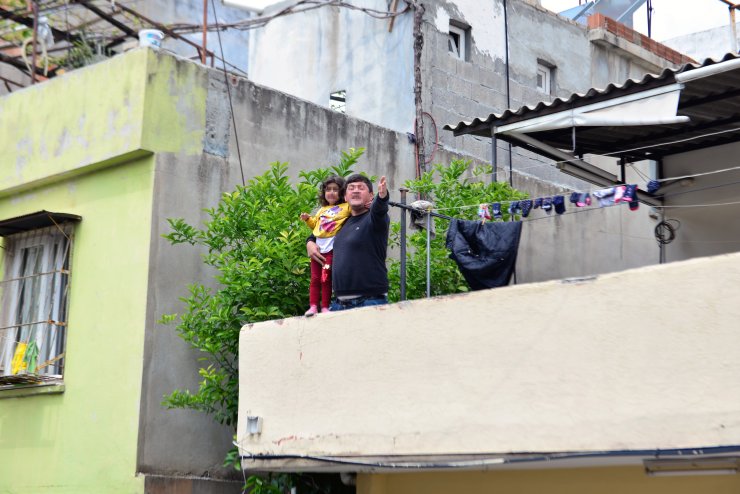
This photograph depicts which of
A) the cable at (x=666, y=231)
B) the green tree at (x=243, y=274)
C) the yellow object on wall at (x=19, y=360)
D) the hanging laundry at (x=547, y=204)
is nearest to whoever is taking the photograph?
the hanging laundry at (x=547, y=204)

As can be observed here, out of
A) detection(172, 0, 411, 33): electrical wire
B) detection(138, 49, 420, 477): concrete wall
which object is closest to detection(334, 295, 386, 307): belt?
detection(138, 49, 420, 477): concrete wall

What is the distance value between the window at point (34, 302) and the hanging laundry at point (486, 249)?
13.8 feet

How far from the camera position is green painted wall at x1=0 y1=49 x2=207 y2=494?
34.1 feet

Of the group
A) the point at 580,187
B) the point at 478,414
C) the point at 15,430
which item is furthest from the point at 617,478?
the point at 580,187

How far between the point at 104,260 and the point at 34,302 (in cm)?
123

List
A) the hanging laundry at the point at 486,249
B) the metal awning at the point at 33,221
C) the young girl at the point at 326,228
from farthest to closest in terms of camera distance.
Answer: the metal awning at the point at 33,221 → the young girl at the point at 326,228 → the hanging laundry at the point at 486,249

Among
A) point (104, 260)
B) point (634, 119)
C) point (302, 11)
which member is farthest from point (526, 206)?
point (302, 11)

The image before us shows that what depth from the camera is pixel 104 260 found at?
10.9 m

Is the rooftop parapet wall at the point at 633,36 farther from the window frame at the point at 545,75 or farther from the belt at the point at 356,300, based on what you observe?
the belt at the point at 356,300

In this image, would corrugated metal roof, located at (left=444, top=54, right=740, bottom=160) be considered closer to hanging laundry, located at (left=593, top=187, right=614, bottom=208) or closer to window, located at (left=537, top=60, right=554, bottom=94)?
hanging laundry, located at (left=593, top=187, right=614, bottom=208)

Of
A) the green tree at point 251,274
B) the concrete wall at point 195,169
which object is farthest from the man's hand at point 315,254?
the concrete wall at point 195,169

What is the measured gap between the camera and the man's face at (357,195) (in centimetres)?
892

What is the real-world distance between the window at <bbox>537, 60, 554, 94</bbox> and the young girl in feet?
22.9

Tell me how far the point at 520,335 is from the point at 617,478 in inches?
54.9
